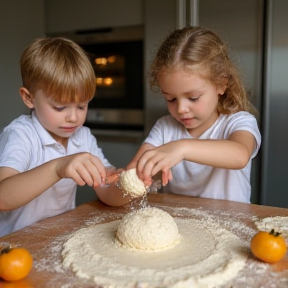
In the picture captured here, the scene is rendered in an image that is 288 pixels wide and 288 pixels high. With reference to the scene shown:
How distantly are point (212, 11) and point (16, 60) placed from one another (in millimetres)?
1347

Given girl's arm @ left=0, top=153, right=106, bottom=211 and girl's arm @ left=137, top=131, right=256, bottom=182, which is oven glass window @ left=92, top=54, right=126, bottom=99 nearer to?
girl's arm @ left=137, top=131, right=256, bottom=182

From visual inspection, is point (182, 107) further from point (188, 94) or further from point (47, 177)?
point (47, 177)

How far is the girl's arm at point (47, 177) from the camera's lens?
0.91 m

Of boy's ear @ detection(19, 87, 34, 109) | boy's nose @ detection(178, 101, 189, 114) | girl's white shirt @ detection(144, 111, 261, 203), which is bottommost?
girl's white shirt @ detection(144, 111, 261, 203)

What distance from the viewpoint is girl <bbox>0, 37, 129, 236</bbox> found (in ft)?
3.22

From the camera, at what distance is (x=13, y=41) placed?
2629 mm

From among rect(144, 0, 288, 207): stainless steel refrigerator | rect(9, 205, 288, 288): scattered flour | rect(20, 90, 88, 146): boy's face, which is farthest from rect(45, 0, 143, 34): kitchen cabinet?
rect(9, 205, 288, 288): scattered flour

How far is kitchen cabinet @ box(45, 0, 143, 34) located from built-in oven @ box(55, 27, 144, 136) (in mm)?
44

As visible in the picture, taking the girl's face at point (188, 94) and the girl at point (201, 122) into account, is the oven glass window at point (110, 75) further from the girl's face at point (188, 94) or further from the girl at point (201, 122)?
the girl's face at point (188, 94)

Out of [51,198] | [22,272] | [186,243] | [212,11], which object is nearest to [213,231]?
[186,243]

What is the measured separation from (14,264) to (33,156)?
597 mm

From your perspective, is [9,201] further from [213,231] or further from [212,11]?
[212,11]

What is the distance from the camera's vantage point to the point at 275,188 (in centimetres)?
212

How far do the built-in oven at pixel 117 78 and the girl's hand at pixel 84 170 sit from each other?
1574mm
